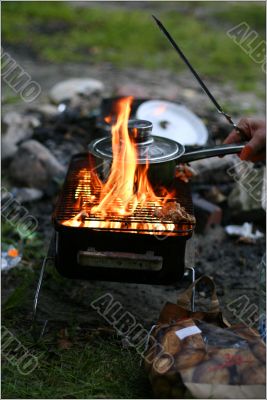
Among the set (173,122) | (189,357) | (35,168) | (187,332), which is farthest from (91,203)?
(173,122)

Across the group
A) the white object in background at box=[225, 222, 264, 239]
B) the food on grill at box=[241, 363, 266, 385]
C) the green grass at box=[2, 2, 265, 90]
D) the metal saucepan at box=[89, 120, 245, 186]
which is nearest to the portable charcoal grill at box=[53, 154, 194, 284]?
the metal saucepan at box=[89, 120, 245, 186]

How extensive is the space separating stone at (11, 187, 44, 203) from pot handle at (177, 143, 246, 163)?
2040 mm

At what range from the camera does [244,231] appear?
15.6ft

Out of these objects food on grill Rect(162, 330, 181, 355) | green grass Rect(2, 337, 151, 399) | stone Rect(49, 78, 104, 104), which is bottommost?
green grass Rect(2, 337, 151, 399)

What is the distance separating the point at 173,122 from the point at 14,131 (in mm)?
1738

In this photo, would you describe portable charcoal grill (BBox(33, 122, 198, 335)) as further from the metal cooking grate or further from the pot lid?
the pot lid

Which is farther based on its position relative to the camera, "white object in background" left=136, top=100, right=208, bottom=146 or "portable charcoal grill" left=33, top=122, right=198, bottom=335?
"white object in background" left=136, top=100, right=208, bottom=146

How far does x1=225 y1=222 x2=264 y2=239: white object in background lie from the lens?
4.74m

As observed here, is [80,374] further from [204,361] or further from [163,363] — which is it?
[204,361]

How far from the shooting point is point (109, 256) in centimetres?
301

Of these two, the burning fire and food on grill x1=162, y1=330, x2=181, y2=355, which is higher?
the burning fire

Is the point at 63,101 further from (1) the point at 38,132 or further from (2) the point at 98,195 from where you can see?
(2) the point at 98,195

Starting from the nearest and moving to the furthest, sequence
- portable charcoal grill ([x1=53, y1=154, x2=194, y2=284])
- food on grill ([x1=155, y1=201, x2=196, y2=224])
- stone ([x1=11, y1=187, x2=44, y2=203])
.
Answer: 1. portable charcoal grill ([x1=53, y1=154, x2=194, y2=284])
2. food on grill ([x1=155, y1=201, x2=196, y2=224])
3. stone ([x1=11, y1=187, x2=44, y2=203])

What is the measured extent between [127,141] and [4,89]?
15.6 ft
